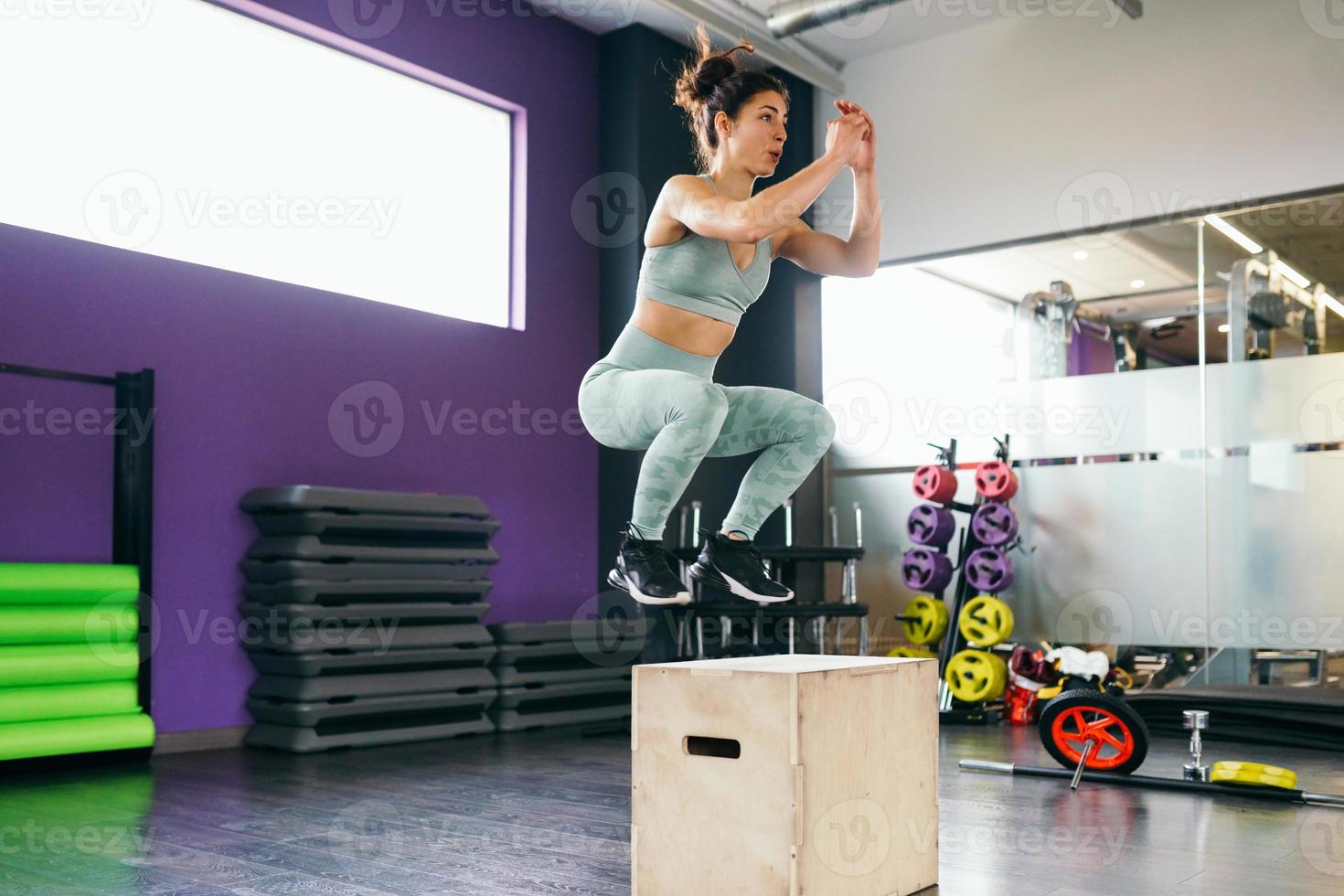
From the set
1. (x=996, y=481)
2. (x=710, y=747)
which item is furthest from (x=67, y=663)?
(x=996, y=481)

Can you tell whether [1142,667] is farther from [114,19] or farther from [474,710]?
[114,19]

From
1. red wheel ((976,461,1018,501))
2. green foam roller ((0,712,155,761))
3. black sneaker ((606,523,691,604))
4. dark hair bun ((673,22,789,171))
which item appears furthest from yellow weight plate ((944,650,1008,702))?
dark hair bun ((673,22,789,171))

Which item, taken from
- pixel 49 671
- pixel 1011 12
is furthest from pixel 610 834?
pixel 1011 12

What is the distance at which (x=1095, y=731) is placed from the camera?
3748 mm

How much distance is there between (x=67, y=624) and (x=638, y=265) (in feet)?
10.9

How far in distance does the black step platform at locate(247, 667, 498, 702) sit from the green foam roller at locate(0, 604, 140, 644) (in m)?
0.64

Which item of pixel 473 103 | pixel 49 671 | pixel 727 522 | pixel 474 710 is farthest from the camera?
pixel 473 103

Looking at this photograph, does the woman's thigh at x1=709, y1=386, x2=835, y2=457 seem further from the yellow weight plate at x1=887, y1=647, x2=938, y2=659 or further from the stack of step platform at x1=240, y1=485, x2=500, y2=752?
the yellow weight plate at x1=887, y1=647, x2=938, y2=659

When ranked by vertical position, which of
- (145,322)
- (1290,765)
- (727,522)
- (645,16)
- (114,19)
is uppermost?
(645,16)

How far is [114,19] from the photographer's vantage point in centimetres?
460

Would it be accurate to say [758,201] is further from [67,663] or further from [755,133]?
[67,663]

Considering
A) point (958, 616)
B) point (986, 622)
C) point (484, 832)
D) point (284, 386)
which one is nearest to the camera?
point (484, 832)

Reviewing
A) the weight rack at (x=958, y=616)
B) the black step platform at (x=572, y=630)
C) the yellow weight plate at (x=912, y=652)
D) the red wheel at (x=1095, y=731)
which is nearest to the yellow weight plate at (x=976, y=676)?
the weight rack at (x=958, y=616)

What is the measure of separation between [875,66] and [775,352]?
1784mm
